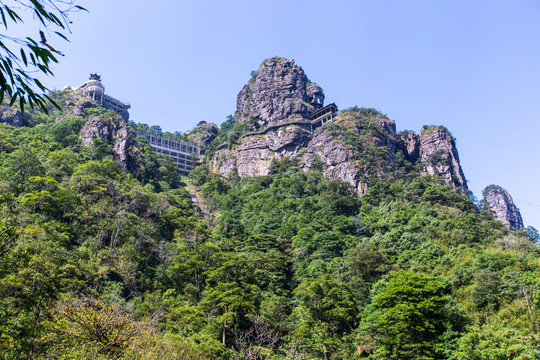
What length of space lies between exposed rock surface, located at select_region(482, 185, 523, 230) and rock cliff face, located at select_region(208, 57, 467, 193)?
1109 inches

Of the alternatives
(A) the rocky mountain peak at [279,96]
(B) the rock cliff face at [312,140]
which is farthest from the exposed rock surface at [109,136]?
(A) the rocky mountain peak at [279,96]

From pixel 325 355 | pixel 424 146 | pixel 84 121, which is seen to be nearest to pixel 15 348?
pixel 325 355

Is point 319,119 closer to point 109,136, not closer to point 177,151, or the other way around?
point 177,151

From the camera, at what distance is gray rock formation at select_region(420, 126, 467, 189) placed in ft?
217

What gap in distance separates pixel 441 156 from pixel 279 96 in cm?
3575

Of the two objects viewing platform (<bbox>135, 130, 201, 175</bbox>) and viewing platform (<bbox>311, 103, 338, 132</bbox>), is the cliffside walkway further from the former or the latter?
viewing platform (<bbox>135, 130, 201, 175</bbox>)

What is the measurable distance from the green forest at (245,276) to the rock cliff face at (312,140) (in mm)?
13749

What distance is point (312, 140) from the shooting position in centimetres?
6894

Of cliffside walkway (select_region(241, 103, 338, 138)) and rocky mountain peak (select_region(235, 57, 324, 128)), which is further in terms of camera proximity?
rocky mountain peak (select_region(235, 57, 324, 128))

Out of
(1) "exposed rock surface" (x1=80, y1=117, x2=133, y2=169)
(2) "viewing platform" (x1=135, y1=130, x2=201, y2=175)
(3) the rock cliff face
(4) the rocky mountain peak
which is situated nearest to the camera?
(1) "exposed rock surface" (x1=80, y1=117, x2=133, y2=169)

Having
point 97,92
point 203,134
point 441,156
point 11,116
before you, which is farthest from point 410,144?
point 11,116

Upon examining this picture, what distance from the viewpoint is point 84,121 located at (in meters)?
53.3

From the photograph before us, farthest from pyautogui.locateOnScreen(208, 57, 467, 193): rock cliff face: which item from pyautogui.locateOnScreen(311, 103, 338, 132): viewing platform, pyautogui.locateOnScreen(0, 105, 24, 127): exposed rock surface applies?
pyautogui.locateOnScreen(0, 105, 24, 127): exposed rock surface

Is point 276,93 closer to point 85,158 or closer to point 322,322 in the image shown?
point 85,158
